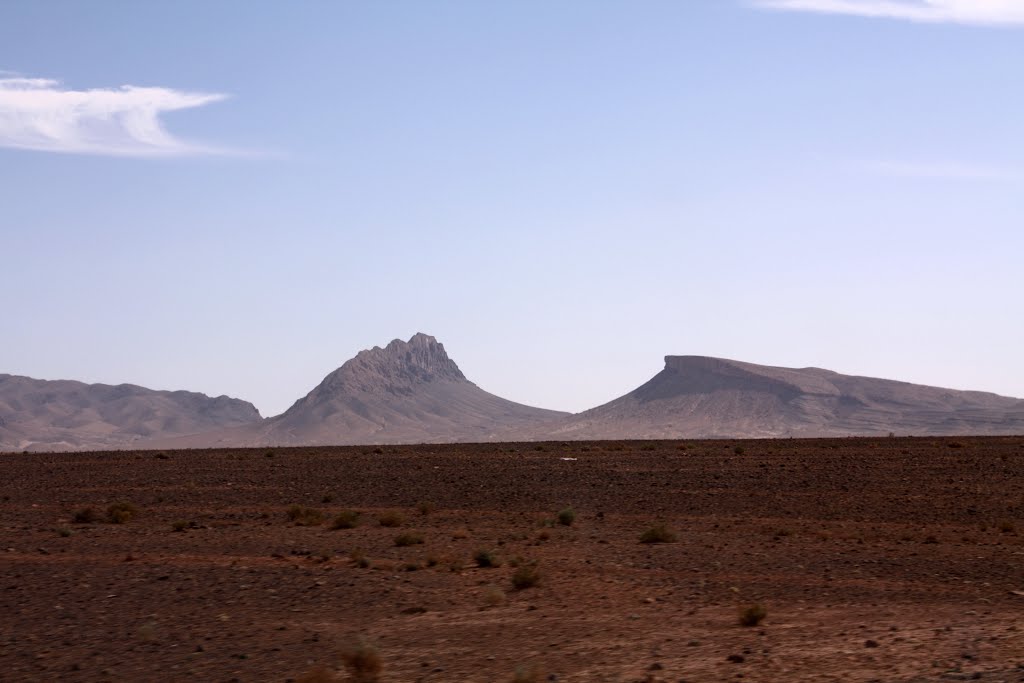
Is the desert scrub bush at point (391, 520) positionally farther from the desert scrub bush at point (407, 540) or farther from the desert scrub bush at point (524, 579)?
the desert scrub bush at point (524, 579)

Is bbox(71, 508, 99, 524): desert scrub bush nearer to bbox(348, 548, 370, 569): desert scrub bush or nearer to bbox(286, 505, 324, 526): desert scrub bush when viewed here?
bbox(286, 505, 324, 526): desert scrub bush

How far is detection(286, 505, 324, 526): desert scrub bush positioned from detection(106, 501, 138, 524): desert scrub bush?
4.16m

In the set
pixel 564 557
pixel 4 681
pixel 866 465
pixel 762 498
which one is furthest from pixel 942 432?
pixel 4 681

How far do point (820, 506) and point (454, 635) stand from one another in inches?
757

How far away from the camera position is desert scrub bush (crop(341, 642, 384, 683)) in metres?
12.7

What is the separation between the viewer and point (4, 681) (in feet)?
43.0

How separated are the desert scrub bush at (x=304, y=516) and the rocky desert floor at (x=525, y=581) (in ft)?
0.46

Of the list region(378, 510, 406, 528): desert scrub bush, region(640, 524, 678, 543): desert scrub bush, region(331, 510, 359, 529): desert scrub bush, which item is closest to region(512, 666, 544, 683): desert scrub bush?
region(640, 524, 678, 543): desert scrub bush

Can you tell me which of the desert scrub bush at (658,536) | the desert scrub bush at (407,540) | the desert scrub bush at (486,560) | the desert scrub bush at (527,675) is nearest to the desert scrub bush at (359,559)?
the desert scrub bush at (407,540)

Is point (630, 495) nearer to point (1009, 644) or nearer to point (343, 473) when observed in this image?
point (343, 473)

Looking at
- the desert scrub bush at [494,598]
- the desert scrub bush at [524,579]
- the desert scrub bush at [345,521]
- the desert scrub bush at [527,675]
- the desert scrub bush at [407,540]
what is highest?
the desert scrub bush at [345,521]

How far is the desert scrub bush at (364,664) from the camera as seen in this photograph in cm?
1270

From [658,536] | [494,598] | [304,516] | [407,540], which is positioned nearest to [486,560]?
[407,540]

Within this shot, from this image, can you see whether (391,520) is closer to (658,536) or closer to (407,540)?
(407,540)
